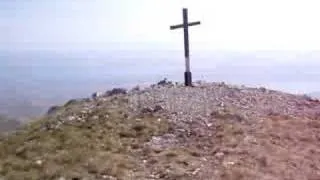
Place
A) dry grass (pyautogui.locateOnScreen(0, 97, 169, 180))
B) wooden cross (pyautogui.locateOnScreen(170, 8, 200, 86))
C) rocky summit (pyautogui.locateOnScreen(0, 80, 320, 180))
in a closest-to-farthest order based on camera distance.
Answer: dry grass (pyautogui.locateOnScreen(0, 97, 169, 180))
rocky summit (pyautogui.locateOnScreen(0, 80, 320, 180))
wooden cross (pyautogui.locateOnScreen(170, 8, 200, 86))

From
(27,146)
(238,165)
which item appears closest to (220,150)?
(238,165)

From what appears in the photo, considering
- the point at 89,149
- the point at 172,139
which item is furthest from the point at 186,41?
Result: the point at 89,149

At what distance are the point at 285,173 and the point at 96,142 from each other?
451cm

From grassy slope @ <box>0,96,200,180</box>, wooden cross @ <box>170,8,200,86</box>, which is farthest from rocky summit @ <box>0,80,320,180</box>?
wooden cross @ <box>170,8,200,86</box>

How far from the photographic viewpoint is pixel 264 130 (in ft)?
58.7

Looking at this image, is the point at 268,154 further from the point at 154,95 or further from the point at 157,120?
the point at 154,95

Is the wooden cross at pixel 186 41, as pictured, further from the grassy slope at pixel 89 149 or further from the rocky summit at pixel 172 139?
the grassy slope at pixel 89 149

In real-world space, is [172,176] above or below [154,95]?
below

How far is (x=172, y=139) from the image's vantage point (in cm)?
1697

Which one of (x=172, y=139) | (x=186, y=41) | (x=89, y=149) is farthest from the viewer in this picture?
(x=186, y=41)

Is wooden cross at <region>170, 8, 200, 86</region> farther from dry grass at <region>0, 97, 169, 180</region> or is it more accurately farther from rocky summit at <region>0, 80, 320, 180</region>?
dry grass at <region>0, 97, 169, 180</region>

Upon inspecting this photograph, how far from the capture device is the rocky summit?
1480 centimetres

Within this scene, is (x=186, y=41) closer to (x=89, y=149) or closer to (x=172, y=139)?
(x=172, y=139)

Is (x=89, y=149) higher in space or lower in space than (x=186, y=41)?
lower
